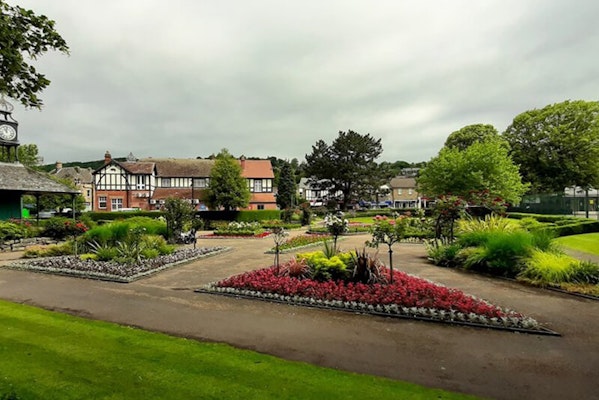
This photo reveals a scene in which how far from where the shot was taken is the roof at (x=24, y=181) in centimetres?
2530

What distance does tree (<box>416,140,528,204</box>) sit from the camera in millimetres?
31672

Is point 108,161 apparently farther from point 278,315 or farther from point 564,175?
point 564,175

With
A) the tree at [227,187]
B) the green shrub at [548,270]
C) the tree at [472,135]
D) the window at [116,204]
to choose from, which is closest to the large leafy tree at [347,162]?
the tree at [472,135]

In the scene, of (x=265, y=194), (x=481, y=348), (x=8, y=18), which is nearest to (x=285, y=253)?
(x=481, y=348)

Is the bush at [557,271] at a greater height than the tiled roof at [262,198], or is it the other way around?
the tiled roof at [262,198]

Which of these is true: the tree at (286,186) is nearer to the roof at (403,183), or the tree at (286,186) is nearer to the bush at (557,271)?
the roof at (403,183)

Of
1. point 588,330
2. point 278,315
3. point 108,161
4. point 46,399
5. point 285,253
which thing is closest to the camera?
point 46,399

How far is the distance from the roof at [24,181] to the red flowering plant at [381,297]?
23334 mm

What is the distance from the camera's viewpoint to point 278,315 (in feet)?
23.6

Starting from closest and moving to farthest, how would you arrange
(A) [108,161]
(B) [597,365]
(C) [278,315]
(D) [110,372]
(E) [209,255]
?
(D) [110,372]
(B) [597,365]
(C) [278,315]
(E) [209,255]
(A) [108,161]

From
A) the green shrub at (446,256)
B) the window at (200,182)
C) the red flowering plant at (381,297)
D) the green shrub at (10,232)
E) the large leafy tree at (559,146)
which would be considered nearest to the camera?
the red flowering plant at (381,297)

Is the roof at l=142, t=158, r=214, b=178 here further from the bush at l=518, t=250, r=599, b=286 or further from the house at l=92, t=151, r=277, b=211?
the bush at l=518, t=250, r=599, b=286

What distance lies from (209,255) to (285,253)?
3418 millimetres

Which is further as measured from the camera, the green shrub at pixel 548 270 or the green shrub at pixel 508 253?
the green shrub at pixel 508 253
